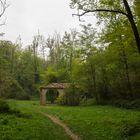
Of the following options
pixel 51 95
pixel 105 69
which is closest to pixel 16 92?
pixel 51 95

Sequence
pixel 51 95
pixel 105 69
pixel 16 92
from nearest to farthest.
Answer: pixel 105 69 < pixel 51 95 < pixel 16 92

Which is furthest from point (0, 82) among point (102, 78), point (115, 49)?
point (115, 49)

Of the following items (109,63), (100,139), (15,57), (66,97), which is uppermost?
(15,57)

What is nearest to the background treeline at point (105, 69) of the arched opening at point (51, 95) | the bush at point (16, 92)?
the bush at point (16, 92)

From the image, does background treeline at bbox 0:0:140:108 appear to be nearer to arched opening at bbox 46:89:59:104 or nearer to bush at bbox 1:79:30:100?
bush at bbox 1:79:30:100

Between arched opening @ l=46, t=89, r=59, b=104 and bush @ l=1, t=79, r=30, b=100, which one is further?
bush @ l=1, t=79, r=30, b=100

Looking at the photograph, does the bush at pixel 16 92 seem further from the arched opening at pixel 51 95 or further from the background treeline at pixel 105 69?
the arched opening at pixel 51 95

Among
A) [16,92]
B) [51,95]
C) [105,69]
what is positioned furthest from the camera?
[16,92]

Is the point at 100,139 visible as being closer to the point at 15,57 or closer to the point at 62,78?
the point at 62,78

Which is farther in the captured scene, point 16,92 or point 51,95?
point 16,92

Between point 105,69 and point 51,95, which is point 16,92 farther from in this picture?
point 105,69

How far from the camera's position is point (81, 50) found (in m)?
51.5

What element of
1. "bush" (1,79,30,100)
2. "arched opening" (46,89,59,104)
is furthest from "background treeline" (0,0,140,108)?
"arched opening" (46,89,59,104)

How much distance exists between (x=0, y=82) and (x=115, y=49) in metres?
21.9
